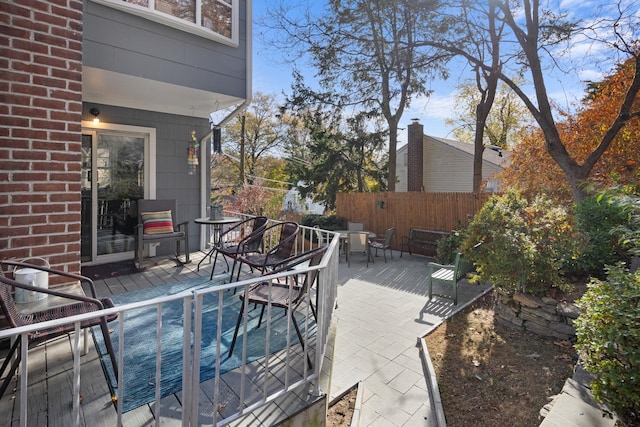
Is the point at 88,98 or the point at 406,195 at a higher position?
the point at 88,98

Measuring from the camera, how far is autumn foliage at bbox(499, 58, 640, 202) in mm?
6453

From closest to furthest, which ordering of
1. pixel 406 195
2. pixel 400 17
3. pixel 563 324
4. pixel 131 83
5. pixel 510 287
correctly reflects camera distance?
pixel 563 324 < pixel 510 287 < pixel 131 83 < pixel 406 195 < pixel 400 17

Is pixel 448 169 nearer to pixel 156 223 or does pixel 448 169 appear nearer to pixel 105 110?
pixel 156 223

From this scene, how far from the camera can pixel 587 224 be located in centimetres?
458

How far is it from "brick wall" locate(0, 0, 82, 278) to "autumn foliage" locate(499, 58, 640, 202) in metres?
7.35

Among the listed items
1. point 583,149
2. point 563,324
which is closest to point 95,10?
point 563,324

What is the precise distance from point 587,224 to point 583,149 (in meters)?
3.54

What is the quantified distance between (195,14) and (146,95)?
1.36 meters

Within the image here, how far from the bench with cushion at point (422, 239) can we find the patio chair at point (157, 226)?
5.38 metres

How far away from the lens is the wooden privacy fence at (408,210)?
824 centimetres

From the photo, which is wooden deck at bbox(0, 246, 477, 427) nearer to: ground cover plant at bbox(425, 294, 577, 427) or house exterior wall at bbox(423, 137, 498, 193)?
ground cover plant at bbox(425, 294, 577, 427)

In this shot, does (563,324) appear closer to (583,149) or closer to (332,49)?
(583,149)

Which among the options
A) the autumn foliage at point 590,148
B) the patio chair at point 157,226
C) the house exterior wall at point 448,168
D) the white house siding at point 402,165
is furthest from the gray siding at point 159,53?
the white house siding at point 402,165

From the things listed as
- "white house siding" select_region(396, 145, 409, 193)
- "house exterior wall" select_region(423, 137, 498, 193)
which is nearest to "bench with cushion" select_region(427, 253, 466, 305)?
"house exterior wall" select_region(423, 137, 498, 193)
